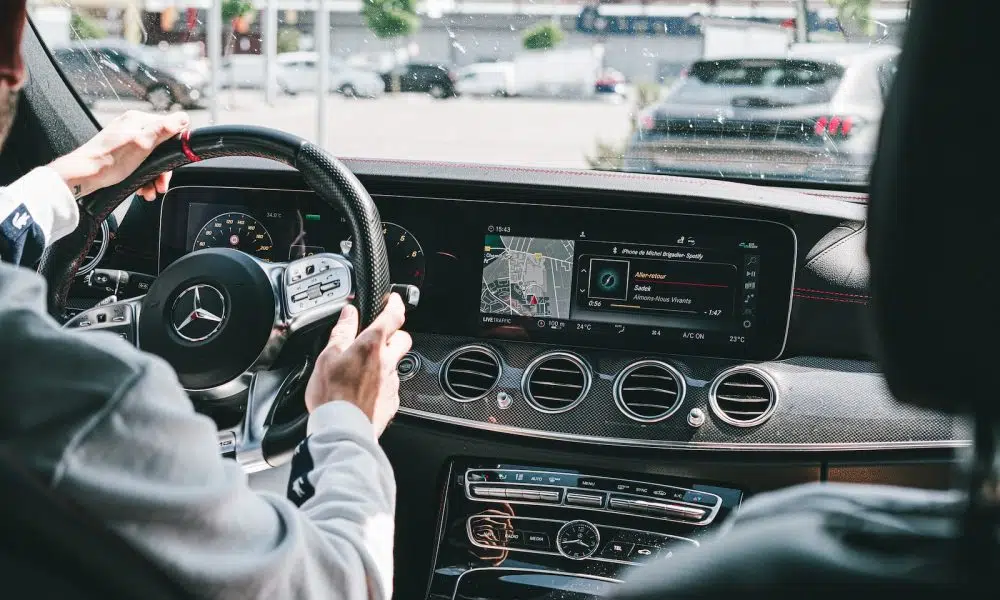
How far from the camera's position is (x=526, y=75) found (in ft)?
9.98

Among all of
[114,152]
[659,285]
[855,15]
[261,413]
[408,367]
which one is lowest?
[408,367]

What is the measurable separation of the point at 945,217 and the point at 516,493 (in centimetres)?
189

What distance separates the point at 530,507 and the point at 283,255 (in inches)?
36.3

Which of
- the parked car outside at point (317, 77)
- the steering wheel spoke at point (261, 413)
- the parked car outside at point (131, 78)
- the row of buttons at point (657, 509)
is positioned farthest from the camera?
the parked car outside at point (317, 77)

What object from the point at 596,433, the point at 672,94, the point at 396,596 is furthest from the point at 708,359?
the point at 396,596

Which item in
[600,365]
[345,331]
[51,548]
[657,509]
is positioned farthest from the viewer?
[600,365]

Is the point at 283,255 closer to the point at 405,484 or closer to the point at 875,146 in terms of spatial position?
the point at 405,484

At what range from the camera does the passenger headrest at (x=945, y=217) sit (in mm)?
774

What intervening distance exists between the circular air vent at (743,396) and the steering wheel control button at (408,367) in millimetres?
751

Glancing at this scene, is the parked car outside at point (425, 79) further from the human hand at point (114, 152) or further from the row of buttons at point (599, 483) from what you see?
the row of buttons at point (599, 483)

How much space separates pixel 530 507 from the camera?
2566mm

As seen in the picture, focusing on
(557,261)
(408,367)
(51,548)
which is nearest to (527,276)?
(557,261)

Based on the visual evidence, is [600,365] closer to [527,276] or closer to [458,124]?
[527,276]

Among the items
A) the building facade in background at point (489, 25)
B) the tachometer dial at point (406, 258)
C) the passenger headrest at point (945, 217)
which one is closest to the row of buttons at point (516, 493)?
the tachometer dial at point (406, 258)
